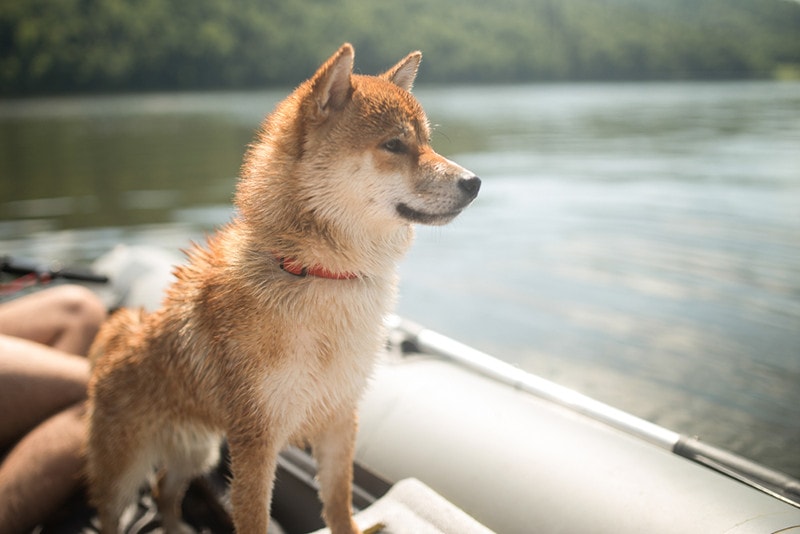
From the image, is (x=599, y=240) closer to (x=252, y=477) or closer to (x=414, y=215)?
(x=414, y=215)

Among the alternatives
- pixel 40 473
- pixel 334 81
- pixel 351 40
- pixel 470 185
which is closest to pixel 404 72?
pixel 334 81

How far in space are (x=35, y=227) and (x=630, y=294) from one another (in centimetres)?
1138

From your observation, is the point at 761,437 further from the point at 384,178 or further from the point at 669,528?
the point at 384,178

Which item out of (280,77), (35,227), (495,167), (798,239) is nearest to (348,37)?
(280,77)

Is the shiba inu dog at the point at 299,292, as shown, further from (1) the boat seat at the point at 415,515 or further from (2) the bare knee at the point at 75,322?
(2) the bare knee at the point at 75,322

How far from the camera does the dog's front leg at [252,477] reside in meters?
2.10

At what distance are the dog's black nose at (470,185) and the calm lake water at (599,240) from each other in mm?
887

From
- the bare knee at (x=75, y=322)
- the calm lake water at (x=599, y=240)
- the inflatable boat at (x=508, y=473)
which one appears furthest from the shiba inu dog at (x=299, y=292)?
the bare knee at (x=75, y=322)

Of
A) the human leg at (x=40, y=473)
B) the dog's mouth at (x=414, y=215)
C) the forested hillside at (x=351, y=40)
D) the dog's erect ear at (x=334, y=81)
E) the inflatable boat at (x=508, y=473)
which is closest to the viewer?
the dog's erect ear at (x=334, y=81)

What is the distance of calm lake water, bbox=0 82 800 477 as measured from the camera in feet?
20.4

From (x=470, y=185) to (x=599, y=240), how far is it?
9.28 m

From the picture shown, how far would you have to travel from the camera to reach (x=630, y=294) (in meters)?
8.33

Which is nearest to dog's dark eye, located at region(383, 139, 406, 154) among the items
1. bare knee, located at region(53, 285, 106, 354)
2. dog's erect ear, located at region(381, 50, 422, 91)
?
dog's erect ear, located at region(381, 50, 422, 91)

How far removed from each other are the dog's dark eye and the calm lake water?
2.69ft
